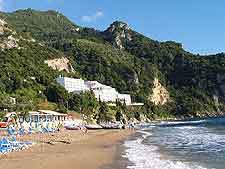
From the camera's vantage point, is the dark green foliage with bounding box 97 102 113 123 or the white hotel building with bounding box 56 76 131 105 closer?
the dark green foliage with bounding box 97 102 113 123

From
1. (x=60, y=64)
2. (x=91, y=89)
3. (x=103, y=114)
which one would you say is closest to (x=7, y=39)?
(x=60, y=64)

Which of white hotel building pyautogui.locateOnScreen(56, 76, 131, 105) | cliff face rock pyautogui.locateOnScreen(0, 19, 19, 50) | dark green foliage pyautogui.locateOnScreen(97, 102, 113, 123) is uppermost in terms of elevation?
cliff face rock pyautogui.locateOnScreen(0, 19, 19, 50)

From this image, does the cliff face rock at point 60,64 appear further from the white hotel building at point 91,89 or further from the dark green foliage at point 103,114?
the dark green foliage at point 103,114

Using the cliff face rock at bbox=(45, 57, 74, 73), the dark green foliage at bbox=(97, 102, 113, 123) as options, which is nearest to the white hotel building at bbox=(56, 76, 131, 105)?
the cliff face rock at bbox=(45, 57, 74, 73)

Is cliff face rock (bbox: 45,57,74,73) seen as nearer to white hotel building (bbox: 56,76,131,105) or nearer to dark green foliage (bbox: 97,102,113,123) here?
white hotel building (bbox: 56,76,131,105)

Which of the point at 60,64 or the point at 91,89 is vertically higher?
the point at 60,64

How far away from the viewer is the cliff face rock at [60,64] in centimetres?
14250

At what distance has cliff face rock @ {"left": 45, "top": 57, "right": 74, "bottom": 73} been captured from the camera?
14250 centimetres

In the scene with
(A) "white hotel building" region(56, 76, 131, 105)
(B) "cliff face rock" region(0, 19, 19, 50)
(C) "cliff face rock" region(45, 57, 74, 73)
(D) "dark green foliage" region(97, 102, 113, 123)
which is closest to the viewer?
(D) "dark green foliage" region(97, 102, 113, 123)

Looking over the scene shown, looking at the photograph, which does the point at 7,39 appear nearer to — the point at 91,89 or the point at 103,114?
the point at 91,89

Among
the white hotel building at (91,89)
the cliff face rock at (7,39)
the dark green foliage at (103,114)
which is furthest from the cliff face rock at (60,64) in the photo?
the dark green foliage at (103,114)

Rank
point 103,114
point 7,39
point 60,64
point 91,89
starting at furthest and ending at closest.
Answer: point 60,64 → point 91,89 → point 7,39 → point 103,114

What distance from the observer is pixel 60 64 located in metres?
149

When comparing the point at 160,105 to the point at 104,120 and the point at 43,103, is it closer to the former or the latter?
the point at 104,120
